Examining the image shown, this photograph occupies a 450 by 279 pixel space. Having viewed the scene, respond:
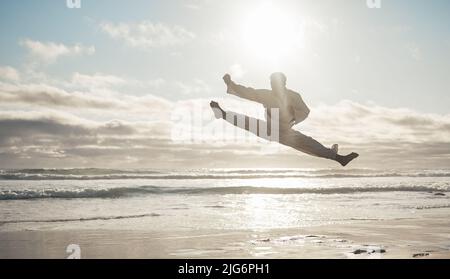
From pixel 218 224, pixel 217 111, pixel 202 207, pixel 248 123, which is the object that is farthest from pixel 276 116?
pixel 202 207

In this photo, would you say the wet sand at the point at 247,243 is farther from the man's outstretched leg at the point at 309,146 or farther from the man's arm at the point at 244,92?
the man's arm at the point at 244,92

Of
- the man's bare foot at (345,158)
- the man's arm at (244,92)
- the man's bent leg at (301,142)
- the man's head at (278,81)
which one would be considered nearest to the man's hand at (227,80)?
the man's arm at (244,92)

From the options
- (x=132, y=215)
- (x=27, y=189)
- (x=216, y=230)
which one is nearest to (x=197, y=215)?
(x=132, y=215)

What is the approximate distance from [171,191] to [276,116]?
21435 mm

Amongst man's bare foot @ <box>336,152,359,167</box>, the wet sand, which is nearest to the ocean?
the wet sand

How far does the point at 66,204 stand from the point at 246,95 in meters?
16.2

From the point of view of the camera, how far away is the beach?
11.8 metres

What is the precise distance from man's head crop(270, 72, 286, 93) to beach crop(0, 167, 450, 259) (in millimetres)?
5171

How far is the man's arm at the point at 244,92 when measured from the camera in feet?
24.2

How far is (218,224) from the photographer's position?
15734mm

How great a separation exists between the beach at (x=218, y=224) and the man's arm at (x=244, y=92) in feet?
15.8

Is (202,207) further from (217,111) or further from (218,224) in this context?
(217,111)

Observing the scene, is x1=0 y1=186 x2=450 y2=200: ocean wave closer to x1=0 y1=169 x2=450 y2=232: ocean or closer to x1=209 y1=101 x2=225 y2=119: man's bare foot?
x1=0 y1=169 x2=450 y2=232: ocean
